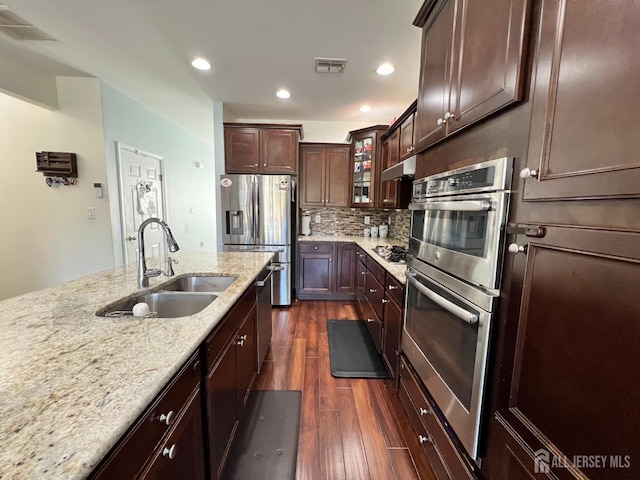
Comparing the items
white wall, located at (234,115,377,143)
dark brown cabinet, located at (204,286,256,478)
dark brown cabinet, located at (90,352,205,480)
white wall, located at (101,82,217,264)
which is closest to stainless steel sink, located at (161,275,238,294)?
dark brown cabinet, located at (204,286,256,478)

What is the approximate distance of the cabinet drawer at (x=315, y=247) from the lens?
3.73m

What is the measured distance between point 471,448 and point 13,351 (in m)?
1.55

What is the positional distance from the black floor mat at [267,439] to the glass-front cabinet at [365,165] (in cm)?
262

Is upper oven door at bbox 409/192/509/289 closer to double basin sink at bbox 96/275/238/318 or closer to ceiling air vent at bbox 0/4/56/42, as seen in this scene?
double basin sink at bbox 96/275/238/318

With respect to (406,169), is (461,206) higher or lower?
lower

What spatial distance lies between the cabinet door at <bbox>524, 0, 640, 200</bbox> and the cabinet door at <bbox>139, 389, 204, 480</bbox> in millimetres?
1241

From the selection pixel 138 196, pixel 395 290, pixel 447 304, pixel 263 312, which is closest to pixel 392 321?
pixel 395 290

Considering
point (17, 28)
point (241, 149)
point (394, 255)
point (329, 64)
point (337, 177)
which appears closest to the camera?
point (17, 28)

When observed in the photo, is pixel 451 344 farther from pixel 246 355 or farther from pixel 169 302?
pixel 169 302

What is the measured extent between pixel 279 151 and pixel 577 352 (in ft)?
11.4

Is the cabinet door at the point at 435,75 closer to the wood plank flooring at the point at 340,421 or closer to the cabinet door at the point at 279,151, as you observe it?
the wood plank flooring at the point at 340,421

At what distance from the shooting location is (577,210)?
0.63 meters

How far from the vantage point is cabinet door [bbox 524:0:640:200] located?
53cm

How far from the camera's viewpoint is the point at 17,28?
6.95 feet
